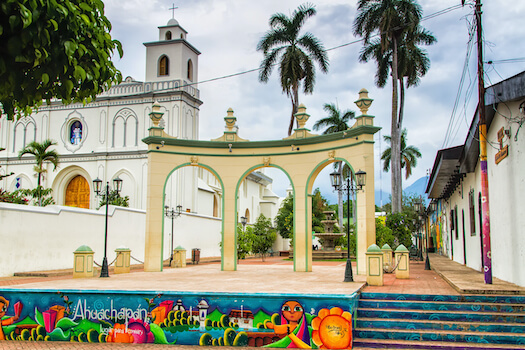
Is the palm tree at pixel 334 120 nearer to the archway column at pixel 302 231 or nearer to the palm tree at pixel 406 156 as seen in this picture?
the palm tree at pixel 406 156

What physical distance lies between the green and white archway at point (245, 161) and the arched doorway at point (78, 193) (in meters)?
20.4

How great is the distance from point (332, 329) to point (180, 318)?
3003 mm

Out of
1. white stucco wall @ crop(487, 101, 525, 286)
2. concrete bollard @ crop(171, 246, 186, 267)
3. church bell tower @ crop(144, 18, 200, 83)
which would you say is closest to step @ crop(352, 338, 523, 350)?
white stucco wall @ crop(487, 101, 525, 286)

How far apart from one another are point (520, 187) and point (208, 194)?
33.9m

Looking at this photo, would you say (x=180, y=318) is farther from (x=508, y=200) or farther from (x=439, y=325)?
(x=508, y=200)

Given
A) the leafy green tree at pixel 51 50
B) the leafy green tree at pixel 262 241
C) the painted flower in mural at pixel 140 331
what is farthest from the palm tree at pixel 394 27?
the leafy green tree at pixel 51 50

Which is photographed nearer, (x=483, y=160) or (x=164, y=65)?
(x=483, y=160)

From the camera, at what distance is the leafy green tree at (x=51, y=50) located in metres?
5.97

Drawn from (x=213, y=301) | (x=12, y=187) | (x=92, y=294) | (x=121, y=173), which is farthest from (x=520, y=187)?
(x=12, y=187)

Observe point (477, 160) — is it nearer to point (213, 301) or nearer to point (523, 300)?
point (523, 300)

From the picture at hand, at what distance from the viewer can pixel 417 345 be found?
8.65 metres

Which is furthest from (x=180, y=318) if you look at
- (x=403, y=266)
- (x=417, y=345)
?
(x=403, y=266)

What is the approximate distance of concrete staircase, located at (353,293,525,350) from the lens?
858 centimetres

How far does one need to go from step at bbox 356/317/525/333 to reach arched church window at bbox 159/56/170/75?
1276 inches
